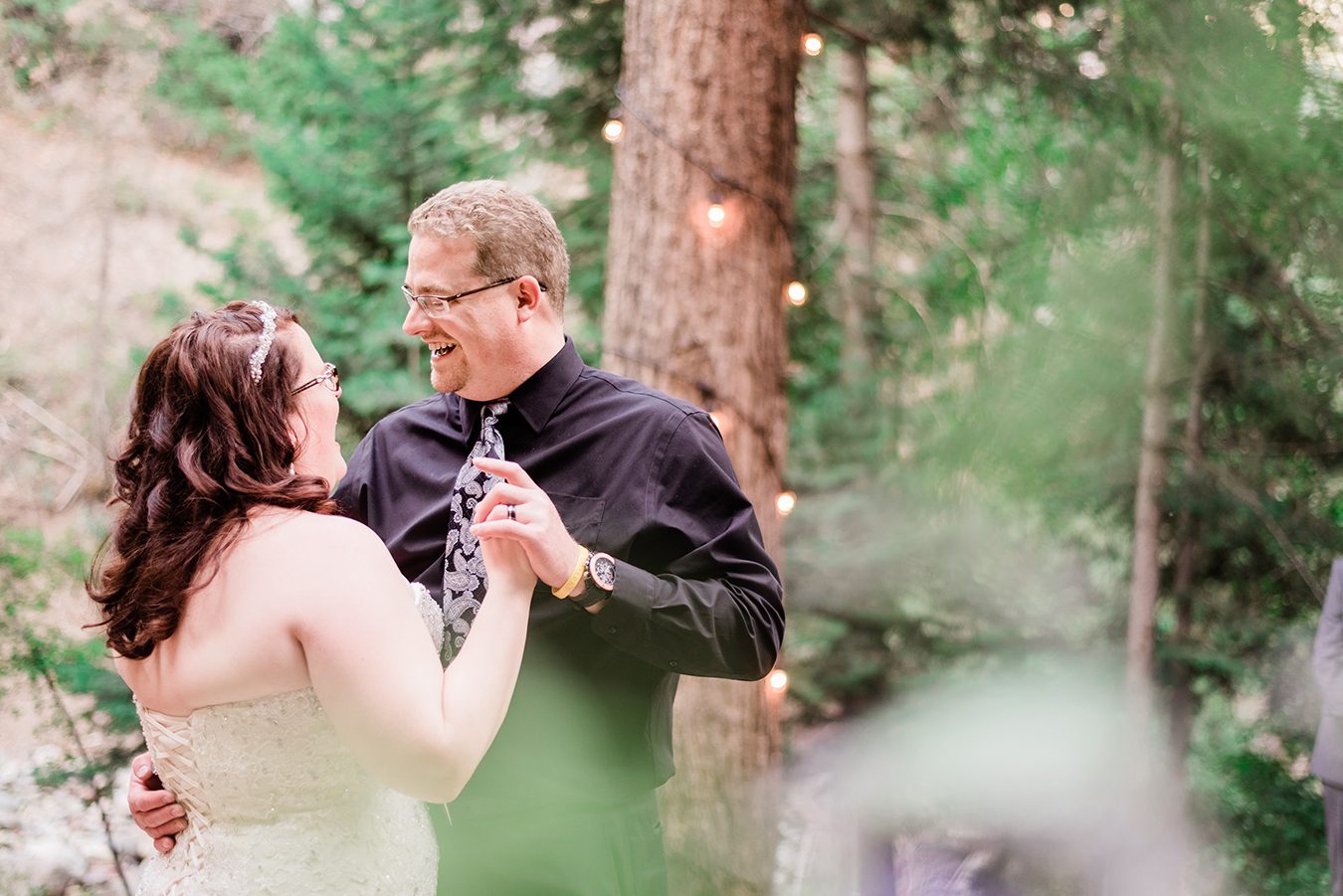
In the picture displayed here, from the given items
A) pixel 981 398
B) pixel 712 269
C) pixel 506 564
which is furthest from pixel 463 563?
pixel 981 398

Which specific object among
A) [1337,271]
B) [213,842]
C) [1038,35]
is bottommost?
[1337,271]

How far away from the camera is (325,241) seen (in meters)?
5.17

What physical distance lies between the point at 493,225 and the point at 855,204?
5.25 metres

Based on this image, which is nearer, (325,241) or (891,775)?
(325,241)

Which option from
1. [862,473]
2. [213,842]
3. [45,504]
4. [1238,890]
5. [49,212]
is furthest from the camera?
[49,212]

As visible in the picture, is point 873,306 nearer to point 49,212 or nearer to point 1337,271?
point 1337,271

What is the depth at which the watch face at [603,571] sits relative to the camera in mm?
1643

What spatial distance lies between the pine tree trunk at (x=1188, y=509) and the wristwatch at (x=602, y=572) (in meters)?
4.90

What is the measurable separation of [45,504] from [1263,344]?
28.0ft

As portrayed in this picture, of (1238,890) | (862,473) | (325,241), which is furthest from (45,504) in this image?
(1238,890)

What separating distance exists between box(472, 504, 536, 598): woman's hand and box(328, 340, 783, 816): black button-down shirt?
326 mm

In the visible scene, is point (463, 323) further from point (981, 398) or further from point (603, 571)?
point (981, 398)

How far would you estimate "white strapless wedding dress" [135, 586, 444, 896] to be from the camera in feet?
4.86

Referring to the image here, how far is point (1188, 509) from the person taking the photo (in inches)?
241
